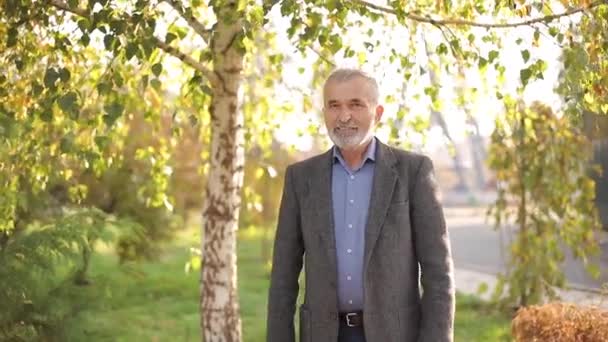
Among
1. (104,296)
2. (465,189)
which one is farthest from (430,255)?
(465,189)

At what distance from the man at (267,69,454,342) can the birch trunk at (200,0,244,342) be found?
2278 mm

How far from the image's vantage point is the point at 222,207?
534 cm

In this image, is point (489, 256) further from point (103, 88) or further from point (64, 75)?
point (64, 75)

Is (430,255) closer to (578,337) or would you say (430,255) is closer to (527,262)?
(578,337)

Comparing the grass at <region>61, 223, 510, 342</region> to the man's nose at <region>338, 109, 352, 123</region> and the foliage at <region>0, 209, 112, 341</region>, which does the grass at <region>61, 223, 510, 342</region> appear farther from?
the man's nose at <region>338, 109, 352, 123</region>

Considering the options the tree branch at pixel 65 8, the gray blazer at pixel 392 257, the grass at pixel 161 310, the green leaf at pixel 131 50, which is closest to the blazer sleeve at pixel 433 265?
the gray blazer at pixel 392 257

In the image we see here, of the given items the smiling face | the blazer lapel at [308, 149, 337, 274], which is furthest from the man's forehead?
the blazer lapel at [308, 149, 337, 274]

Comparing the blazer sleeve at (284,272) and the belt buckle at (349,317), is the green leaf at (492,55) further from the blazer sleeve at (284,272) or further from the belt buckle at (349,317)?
the belt buckle at (349,317)

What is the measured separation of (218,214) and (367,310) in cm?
253

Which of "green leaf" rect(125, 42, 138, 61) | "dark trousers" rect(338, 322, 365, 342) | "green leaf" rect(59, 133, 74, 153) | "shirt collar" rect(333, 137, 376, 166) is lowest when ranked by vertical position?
"dark trousers" rect(338, 322, 365, 342)

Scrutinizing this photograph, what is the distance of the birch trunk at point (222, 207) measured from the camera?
530 cm

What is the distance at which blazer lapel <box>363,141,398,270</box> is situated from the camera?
9.65ft

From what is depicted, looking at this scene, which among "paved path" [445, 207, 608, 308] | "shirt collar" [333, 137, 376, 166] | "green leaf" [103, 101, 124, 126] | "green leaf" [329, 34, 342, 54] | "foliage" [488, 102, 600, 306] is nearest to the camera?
"shirt collar" [333, 137, 376, 166]

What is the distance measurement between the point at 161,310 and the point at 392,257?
7.69m
